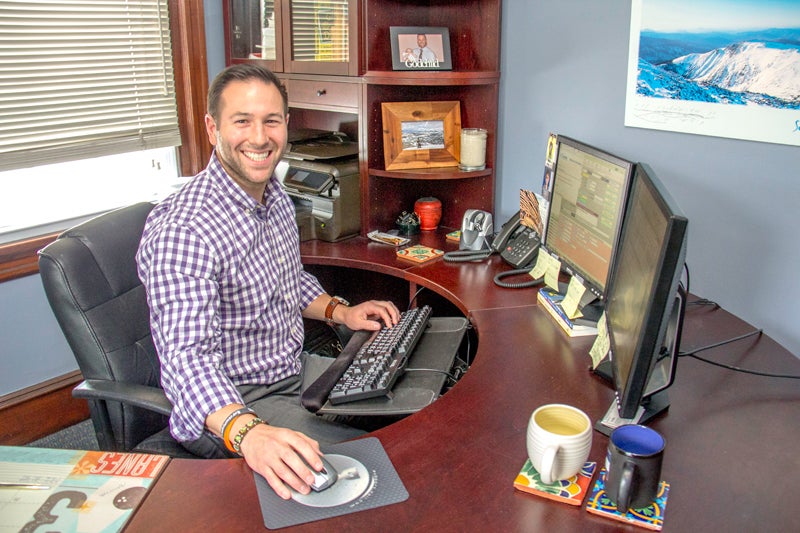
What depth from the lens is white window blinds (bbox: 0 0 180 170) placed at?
2.45m

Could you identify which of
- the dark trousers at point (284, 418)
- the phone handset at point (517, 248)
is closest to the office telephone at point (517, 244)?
the phone handset at point (517, 248)

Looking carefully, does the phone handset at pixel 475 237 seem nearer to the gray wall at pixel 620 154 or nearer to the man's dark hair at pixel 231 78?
the gray wall at pixel 620 154

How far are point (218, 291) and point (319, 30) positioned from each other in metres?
1.27

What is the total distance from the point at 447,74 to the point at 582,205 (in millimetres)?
852

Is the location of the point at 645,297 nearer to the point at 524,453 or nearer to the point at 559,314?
the point at 524,453

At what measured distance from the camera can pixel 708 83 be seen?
186 centimetres

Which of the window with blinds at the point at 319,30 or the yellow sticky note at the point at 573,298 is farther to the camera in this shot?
the window with blinds at the point at 319,30

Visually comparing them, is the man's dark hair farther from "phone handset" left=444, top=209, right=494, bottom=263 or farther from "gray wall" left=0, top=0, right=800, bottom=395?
"gray wall" left=0, top=0, right=800, bottom=395

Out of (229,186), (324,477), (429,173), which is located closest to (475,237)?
(429,173)

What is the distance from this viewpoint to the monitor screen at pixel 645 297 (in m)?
1.05

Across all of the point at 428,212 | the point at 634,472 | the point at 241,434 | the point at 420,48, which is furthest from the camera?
the point at 428,212

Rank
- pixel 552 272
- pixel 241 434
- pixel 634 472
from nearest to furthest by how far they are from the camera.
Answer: pixel 634 472 < pixel 241 434 < pixel 552 272

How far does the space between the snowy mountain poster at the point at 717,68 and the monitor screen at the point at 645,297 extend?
53 cm

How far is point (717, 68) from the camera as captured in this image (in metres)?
1.83
